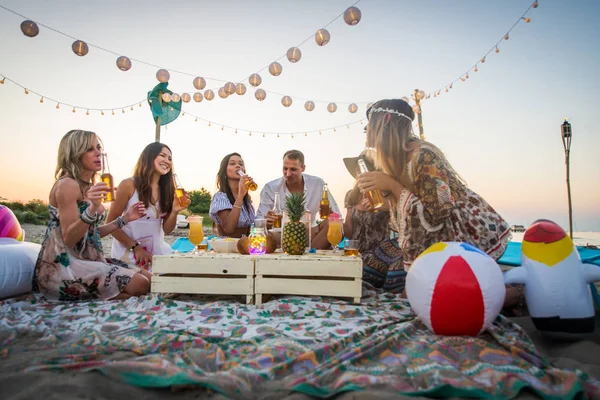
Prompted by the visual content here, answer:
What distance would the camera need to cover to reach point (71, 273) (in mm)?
3051

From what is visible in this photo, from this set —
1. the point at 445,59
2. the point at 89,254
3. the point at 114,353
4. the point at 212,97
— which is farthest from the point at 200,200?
the point at 114,353

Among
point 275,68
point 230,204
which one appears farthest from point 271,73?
point 230,204

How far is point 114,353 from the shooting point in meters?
1.80

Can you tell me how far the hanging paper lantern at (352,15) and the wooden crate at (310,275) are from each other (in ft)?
11.0

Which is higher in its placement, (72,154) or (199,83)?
(199,83)

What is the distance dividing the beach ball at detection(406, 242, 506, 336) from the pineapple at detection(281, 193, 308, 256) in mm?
1155

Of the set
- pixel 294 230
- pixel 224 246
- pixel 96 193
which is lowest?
pixel 224 246

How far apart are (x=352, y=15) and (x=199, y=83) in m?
3.42

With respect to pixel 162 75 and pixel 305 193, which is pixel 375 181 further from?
pixel 162 75

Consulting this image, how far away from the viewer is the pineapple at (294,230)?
3.11 m

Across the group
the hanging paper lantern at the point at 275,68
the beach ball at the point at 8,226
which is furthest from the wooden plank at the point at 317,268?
the hanging paper lantern at the point at 275,68

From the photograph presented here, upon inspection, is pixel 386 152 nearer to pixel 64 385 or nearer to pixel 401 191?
pixel 401 191

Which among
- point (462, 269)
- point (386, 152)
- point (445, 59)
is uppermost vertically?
point (445, 59)

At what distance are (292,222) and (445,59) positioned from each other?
561 centimetres
